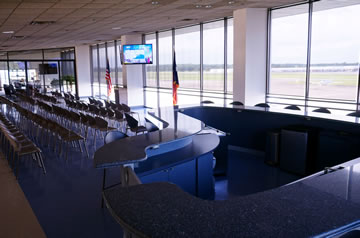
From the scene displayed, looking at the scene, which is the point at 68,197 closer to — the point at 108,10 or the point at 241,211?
the point at 241,211

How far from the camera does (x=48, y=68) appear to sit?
19906 mm

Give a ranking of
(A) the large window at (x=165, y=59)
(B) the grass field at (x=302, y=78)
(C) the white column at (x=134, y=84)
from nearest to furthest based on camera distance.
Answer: (B) the grass field at (x=302, y=78)
(A) the large window at (x=165, y=59)
(C) the white column at (x=134, y=84)

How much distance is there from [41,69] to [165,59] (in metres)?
10.4

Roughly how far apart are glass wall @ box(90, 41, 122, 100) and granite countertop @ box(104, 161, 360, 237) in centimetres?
1500

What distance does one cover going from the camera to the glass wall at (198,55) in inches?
386

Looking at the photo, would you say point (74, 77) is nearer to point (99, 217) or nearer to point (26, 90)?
point (26, 90)

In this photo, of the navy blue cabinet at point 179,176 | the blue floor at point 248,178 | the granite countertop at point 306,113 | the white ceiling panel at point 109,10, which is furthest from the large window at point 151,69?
the navy blue cabinet at point 179,176

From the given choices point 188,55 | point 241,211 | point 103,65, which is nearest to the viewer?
point 241,211

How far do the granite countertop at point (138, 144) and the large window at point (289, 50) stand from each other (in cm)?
427

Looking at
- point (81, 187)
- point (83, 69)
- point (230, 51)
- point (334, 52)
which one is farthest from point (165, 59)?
point (81, 187)

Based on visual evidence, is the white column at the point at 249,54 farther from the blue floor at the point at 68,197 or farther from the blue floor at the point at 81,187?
the blue floor at the point at 68,197

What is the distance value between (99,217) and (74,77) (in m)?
17.7

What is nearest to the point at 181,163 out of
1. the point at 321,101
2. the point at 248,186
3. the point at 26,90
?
the point at 248,186

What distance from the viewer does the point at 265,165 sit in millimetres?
5875
